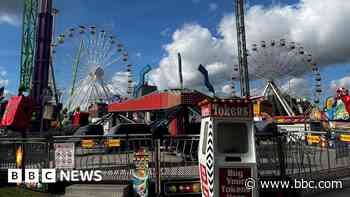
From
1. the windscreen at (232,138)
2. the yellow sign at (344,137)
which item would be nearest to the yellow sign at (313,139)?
the yellow sign at (344,137)

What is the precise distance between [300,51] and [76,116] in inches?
1448

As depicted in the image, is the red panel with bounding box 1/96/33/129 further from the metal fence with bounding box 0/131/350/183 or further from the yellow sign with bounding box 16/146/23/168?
the yellow sign with bounding box 16/146/23/168

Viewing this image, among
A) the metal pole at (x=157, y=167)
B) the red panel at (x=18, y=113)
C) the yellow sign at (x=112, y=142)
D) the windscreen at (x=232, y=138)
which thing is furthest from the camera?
the red panel at (x=18, y=113)

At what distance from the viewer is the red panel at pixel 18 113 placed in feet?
29.4

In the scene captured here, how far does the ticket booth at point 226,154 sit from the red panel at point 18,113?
225 inches

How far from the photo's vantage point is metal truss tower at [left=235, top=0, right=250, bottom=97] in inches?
962

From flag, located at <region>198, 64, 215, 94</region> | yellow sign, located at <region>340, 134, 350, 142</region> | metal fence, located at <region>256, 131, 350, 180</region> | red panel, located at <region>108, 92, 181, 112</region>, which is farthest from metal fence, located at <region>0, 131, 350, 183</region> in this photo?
flag, located at <region>198, 64, 215, 94</region>

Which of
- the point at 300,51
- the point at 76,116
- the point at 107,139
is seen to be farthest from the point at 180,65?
the point at 107,139

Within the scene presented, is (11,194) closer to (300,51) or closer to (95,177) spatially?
(95,177)

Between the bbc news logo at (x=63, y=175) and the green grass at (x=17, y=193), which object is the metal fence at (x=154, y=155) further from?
the green grass at (x=17, y=193)

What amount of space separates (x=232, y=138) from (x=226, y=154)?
621 mm

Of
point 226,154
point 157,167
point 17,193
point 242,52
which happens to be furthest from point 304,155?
point 242,52

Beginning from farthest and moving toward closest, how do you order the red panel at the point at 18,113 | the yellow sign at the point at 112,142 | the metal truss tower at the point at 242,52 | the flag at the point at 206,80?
1. the flag at the point at 206,80
2. the metal truss tower at the point at 242,52
3. the red panel at the point at 18,113
4. the yellow sign at the point at 112,142

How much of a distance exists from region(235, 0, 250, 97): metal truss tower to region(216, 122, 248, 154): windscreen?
1799cm
